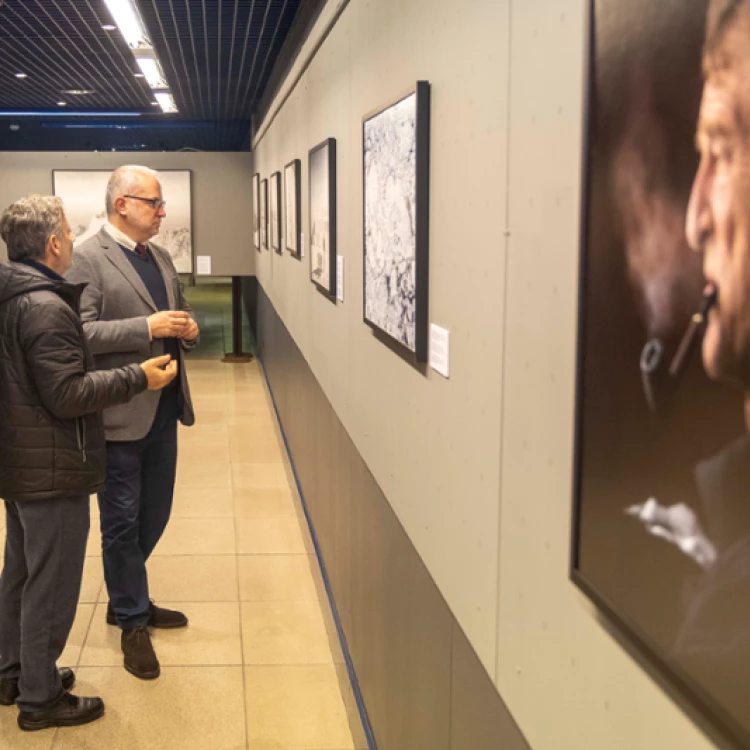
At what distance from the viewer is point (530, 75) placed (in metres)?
1.44

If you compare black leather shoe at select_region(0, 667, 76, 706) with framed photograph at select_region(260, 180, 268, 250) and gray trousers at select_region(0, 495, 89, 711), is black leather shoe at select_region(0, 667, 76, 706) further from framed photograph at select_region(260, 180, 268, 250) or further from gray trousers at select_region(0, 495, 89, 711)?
framed photograph at select_region(260, 180, 268, 250)

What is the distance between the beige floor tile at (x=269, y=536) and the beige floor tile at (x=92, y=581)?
0.81 metres

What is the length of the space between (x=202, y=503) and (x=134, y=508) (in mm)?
2525

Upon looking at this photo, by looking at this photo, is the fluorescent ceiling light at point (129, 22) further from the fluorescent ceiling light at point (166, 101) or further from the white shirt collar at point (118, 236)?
the fluorescent ceiling light at point (166, 101)

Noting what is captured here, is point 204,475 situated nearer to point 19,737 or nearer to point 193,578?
point 193,578

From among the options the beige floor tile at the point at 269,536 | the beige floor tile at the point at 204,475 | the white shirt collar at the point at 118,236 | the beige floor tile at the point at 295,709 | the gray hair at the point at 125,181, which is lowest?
the beige floor tile at the point at 295,709

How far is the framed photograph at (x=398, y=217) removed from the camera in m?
2.18

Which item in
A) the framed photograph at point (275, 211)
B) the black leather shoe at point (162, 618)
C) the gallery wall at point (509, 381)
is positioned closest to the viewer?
the gallery wall at point (509, 381)

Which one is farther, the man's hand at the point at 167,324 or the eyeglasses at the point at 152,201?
the eyeglasses at the point at 152,201

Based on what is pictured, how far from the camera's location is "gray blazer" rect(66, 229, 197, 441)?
369 cm

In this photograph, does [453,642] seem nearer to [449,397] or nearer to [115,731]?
[449,397]

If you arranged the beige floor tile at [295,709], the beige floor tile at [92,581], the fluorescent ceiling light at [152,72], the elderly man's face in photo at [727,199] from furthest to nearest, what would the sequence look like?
the fluorescent ceiling light at [152,72], the beige floor tile at [92,581], the beige floor tile at [295,709], the elderly man's face in photo at [727,199]

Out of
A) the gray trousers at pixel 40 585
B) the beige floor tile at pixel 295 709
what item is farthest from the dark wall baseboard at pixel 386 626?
the gray trousers at pixel 40 585

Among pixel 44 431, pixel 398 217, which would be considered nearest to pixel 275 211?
pixel 44 431
